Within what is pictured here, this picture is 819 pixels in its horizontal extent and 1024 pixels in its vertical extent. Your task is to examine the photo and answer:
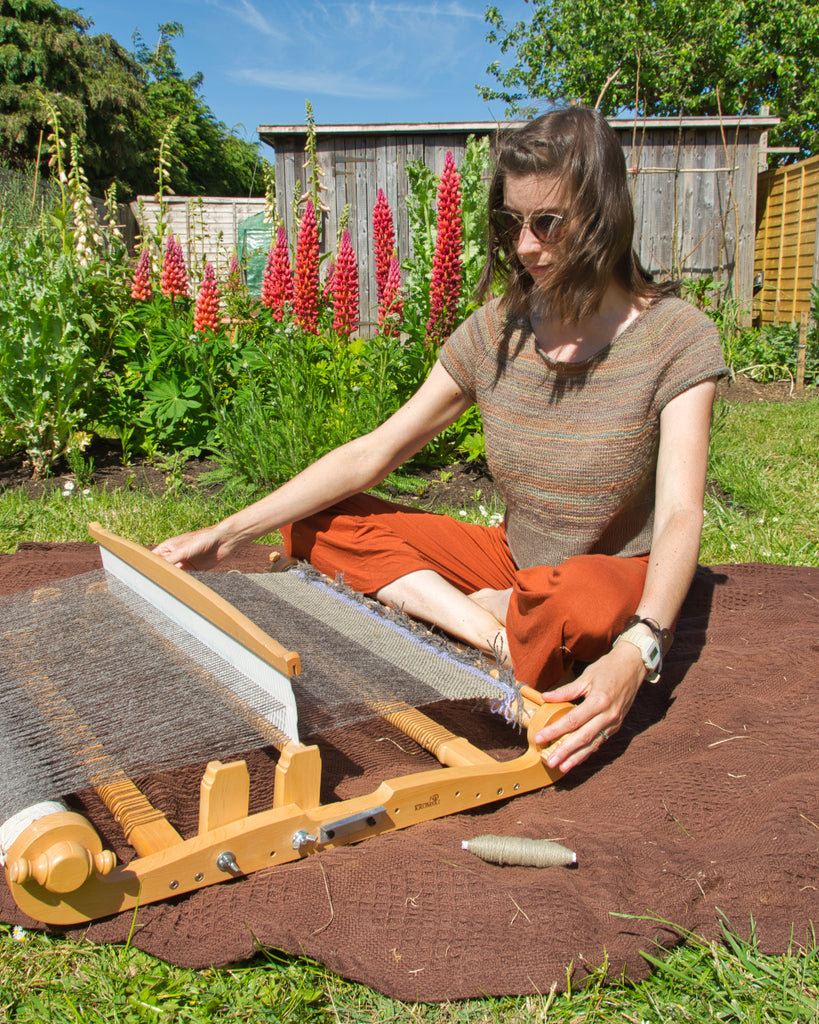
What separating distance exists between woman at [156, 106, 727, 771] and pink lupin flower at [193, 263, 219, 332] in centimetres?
248

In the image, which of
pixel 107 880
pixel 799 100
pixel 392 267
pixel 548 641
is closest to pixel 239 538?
pixel 548 641

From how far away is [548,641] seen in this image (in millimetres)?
1827

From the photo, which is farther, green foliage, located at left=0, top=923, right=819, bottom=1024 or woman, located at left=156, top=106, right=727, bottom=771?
woman, located at left=156, top=106, right=727, bottom=771

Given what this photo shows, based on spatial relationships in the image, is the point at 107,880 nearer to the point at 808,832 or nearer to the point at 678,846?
the point at 678,846

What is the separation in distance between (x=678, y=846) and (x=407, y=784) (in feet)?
1.76

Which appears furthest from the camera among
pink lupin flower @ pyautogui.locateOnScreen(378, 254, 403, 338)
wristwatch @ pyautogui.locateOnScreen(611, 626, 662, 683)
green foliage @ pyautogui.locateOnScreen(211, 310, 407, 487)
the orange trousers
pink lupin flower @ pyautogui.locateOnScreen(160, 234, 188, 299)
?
pink lupin flower @ pyautogui.locateOnScreen(160, 234, 188, 299)

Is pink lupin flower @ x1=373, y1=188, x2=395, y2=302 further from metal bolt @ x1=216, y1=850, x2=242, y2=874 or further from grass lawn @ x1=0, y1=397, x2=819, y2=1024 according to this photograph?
grass lawn @ x1=0, y1=397, x2=819, y2=1024

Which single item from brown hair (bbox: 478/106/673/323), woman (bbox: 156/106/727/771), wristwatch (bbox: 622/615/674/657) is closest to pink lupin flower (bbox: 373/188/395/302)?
woman (bbox: 156/106/727/771)

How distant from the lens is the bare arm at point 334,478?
225 cm

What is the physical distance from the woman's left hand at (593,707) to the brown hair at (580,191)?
96 cm

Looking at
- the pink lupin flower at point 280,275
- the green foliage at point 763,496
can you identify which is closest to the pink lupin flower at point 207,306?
the pink lupin flower at point 280,275

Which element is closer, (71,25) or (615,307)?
(615,307)

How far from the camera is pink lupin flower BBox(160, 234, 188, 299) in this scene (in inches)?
185

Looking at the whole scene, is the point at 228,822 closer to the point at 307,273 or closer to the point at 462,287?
A: the point at 307,273
